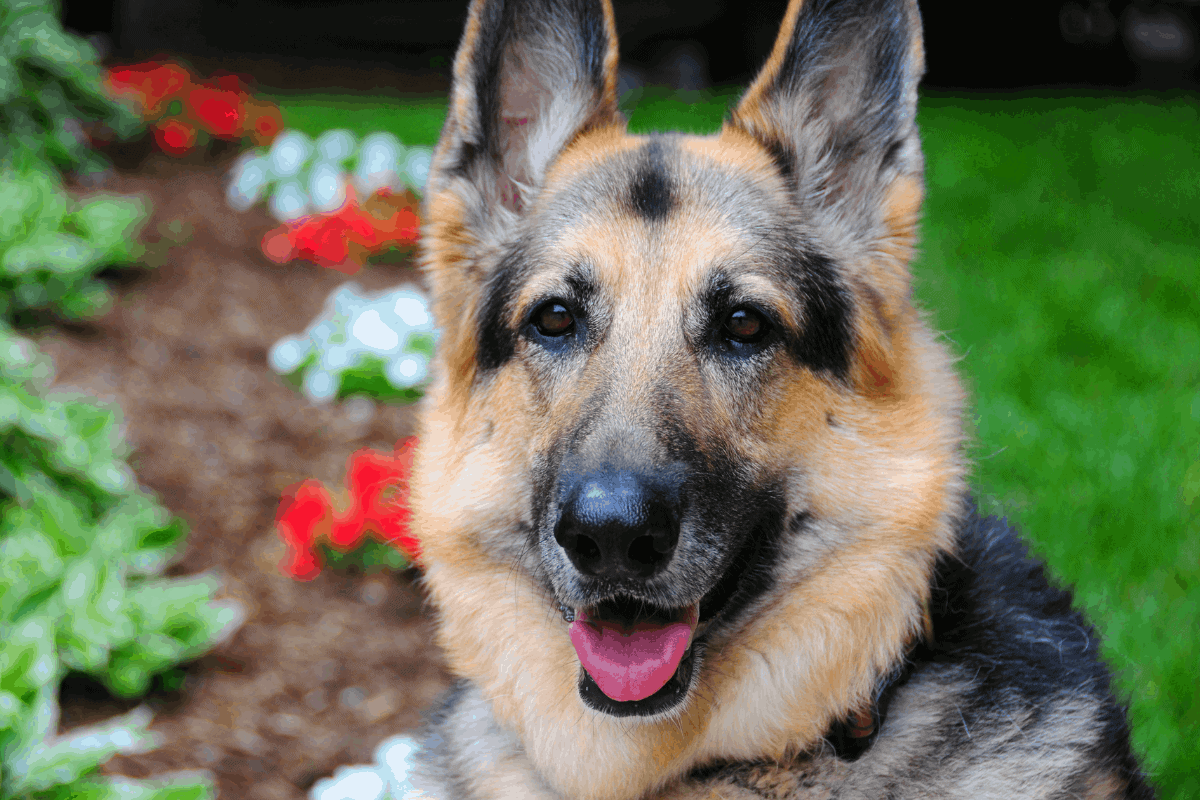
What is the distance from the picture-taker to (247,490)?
533 cm

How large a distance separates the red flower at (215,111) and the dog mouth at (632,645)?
898cm

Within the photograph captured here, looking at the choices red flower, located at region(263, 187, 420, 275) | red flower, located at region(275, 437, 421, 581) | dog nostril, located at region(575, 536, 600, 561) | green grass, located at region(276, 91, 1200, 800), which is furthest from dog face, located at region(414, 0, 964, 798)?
red flower, located at region(263, 187, 420, 275)

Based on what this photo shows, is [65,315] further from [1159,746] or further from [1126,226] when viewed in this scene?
[1126,226]

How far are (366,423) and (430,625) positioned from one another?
194 centimetres

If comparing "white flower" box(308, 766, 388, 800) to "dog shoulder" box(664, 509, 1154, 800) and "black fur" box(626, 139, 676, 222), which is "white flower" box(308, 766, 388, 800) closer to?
"dog shoulder" box(664, 509, 1154, 800)

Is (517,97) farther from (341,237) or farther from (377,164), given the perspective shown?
(377,164)

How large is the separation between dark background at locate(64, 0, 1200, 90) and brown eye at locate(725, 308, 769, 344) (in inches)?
519

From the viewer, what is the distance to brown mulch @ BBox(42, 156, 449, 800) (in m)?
3.83

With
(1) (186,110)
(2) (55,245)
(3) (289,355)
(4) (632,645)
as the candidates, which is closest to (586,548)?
(4) (632,645)

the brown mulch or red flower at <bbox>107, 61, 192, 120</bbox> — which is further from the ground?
red flower at <bbox>107, 61, 192, 120</bbox>

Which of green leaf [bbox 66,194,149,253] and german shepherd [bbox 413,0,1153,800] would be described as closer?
german shepherd [bbox 413,0,1153,800]

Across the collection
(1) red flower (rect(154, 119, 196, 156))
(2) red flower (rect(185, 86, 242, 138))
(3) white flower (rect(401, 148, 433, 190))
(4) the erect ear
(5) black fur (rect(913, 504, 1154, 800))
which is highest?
(4) the erect ear

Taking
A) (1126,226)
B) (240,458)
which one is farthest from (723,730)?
(1126,226)

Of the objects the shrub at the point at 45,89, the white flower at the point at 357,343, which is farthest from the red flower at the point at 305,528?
the shrub at the point at 45,89
